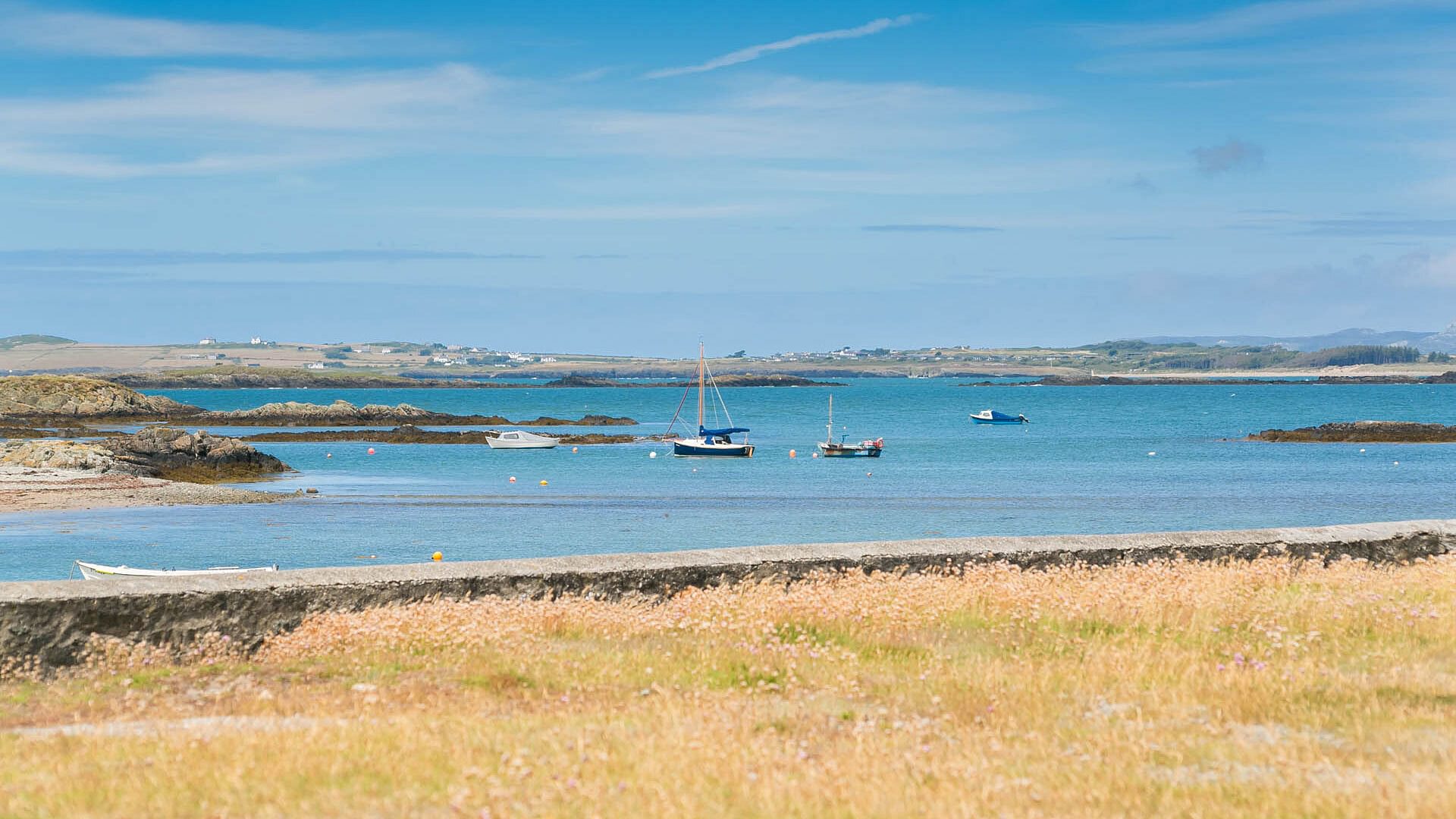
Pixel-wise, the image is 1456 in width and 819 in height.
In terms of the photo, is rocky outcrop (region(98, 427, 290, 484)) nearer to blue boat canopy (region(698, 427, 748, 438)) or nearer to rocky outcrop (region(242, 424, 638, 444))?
rocky outcrop (region(242, 424, 638, 444))

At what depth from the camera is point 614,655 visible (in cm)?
848

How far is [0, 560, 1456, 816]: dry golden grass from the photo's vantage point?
214 inches

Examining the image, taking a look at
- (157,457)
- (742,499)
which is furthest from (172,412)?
(742,499)

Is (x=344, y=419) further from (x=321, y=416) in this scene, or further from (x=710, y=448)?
(x=710, y=448)

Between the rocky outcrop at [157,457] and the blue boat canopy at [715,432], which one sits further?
the blue boat canopy at [715,432]

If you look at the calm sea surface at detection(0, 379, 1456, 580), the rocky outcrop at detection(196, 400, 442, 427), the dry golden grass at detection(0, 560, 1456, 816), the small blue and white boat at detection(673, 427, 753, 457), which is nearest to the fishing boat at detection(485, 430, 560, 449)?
the calm sea surface at detection(0, 379, 1456, 580)

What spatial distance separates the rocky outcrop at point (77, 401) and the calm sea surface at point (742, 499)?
30.8m

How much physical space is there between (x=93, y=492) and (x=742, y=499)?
20704 millimetres

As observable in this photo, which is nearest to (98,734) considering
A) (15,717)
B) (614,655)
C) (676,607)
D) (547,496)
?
(15,717)

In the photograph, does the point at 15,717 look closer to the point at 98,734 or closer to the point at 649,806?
the point at 98,734

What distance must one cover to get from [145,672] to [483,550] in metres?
22.6

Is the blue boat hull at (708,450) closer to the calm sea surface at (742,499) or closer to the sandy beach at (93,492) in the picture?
the calm sea surface at (742,499)

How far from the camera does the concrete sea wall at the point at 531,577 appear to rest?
880cm

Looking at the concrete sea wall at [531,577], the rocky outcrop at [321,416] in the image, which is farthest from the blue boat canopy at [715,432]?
the concrete sea wall at [531,577]
